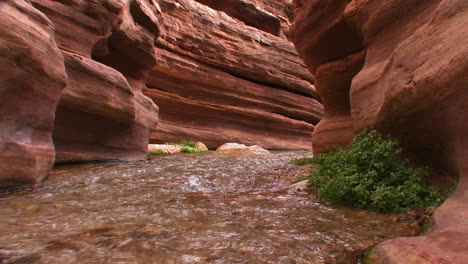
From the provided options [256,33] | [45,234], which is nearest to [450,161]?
[45,234]

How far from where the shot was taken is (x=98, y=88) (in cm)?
744

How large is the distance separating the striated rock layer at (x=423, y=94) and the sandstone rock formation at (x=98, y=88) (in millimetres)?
6430

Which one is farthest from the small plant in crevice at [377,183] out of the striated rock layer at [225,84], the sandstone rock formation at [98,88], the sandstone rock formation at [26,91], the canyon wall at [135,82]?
the striated rock layer at [225,84]

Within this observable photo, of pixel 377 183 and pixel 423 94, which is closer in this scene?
pixel 423 94

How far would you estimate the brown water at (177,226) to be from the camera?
6.63ft

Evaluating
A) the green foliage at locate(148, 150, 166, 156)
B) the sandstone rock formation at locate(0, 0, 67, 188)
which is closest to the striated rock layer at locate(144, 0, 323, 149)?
the green foliage at locate(148, 150, 166, 156)

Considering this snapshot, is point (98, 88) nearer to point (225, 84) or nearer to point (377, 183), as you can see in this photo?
point (377, 183)

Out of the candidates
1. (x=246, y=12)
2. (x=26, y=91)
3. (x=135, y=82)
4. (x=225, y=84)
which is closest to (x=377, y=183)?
(x=26, y=91)

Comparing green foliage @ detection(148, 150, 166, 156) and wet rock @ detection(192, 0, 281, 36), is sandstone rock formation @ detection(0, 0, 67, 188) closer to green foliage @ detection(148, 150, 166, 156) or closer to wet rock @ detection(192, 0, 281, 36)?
green foliage @ detection(148, 150, 166, 156)

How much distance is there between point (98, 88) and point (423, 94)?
7338 millimetres

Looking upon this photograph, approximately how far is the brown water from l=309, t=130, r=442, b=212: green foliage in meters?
0.23

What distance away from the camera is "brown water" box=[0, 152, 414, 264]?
79.5 inches

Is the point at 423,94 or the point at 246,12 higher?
the point at 246,12

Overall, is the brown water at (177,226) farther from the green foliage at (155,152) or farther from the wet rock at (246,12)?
the wet rock at (246,12)
